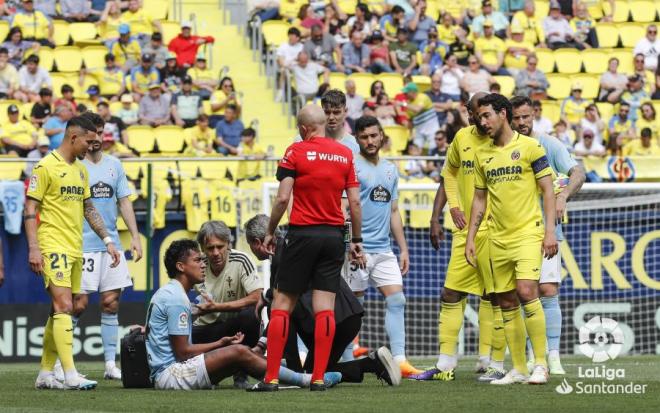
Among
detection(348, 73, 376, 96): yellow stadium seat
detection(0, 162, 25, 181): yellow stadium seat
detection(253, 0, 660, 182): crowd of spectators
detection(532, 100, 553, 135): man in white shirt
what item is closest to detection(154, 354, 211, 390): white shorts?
detection(0, 162, 25, 181): yellow stadium seat

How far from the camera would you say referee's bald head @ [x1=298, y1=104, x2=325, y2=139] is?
10.0 meters

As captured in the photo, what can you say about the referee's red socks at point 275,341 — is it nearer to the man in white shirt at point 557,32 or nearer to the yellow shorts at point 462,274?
the yellow shorts at point 462,274

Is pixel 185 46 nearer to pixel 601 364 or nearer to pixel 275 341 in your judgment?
pixel 601 364

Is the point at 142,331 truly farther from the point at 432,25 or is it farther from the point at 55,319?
the point at 432,25

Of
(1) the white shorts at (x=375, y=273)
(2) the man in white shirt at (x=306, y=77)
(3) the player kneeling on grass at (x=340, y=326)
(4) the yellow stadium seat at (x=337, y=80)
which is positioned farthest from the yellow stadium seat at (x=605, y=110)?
(3) the player kneeling on grass at (x=340, y=326)

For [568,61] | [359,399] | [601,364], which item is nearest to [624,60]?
[568,61]

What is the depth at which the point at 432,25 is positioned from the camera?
2392 cm

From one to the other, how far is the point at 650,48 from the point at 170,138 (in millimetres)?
8959

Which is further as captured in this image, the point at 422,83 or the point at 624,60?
the point at 624,60

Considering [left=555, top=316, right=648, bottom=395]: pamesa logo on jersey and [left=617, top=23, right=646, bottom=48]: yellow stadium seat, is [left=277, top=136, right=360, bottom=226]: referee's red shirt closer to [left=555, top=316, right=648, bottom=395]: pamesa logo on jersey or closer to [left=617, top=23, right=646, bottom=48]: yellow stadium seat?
[left=555, top=316, right=648, bottom=395]: pamesa logo on jersey

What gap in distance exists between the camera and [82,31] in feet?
73.3

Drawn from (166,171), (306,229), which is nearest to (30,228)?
(306,229)

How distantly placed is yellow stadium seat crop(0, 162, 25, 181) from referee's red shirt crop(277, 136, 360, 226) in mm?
7670

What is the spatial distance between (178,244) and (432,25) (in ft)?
46.8
